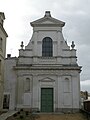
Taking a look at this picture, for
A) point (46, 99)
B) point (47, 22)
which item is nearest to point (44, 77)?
point (46, 99)

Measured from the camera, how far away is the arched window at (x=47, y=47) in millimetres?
29359

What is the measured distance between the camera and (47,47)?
2967 cm

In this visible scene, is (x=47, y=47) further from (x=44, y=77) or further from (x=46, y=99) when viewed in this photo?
(x=46, y=99)

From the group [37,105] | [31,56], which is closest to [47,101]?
[37,105]

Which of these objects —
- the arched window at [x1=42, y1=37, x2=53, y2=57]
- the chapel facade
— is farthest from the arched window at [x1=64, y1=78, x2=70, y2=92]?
the arched window at [x1=42, y1=37, x2=53, y2=57]

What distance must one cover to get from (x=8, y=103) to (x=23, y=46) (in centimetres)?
737

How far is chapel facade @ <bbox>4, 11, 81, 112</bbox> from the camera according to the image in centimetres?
2759

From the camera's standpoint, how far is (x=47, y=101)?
27.9 metres

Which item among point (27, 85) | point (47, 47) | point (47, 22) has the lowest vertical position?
point (27, 85)

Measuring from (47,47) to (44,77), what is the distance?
4057 millimetres

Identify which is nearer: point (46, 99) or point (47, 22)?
point (46, 99)

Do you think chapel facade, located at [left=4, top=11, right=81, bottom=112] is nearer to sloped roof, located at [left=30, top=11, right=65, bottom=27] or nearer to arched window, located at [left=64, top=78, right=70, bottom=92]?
arched window, located at [left=64, top=78, right=70, bottom=92]

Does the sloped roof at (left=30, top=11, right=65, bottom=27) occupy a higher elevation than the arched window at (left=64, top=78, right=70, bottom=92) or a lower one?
higher

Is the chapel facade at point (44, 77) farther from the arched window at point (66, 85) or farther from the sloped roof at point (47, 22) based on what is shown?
the sloped roof at point (47, 22)
